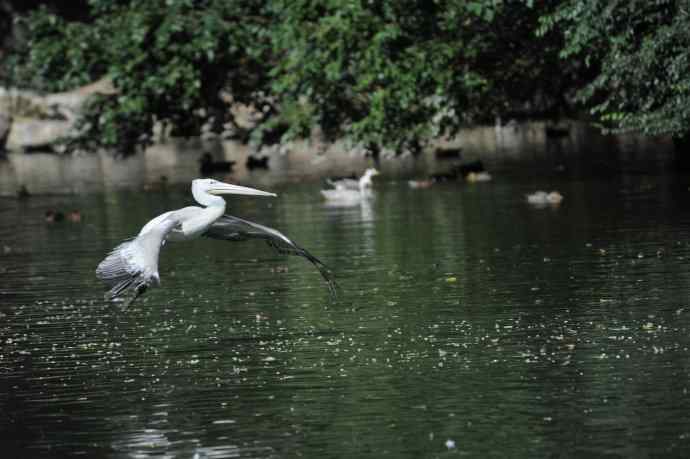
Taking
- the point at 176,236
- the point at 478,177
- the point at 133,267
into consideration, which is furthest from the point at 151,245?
the point at 478,177

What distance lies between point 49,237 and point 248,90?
8.25m

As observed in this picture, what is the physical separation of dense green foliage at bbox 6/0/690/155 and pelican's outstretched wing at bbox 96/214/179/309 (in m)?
13.7

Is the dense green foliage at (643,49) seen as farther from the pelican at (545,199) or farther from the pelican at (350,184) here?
the pelican at (350,184)

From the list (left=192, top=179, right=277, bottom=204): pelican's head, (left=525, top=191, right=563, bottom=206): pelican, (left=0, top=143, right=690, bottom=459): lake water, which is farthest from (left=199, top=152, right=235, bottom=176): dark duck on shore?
(left=192, top=179, right=277, bottom=204): pelican's head

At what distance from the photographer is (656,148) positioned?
4903cm

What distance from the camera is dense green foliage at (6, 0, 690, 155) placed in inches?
1069

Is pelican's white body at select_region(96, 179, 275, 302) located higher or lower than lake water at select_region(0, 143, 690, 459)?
higher

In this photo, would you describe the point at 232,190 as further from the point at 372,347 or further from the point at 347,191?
the point at 347,191

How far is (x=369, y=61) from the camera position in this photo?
31.0 metres

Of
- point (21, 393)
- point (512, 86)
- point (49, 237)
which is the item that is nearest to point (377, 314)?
point (21, 393)

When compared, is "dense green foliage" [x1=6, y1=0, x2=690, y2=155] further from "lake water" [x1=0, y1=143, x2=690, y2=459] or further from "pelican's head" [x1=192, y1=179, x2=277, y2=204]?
"pelican's head" [x1=192, y1=179, x2=277, y2=204]

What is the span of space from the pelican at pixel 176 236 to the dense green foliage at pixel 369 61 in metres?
11.6

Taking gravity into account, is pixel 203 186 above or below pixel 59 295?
above

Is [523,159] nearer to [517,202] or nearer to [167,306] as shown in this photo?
[517,202]
